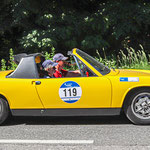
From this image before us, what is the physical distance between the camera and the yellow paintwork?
5.51 m

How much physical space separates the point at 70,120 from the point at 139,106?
1349 millimetres

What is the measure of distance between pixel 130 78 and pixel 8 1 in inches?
309

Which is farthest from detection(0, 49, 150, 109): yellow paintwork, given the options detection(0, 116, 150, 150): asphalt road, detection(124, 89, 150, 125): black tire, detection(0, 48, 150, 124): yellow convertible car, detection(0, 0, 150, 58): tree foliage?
detection(0, 0, 150, 58): tree foliage

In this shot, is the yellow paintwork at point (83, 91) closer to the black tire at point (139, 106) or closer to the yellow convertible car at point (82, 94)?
the yellow convertible car at point (82, 94)

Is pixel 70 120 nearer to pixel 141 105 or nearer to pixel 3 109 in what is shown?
pixel 3 109

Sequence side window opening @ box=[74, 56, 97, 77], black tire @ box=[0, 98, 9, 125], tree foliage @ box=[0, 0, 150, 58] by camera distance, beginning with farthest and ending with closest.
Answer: tree foliage @ box=[0, 0, 150, 58]
black tire @ box=[0, 98, 9, 125]
side window opening @ box=[74, 56, 97, 77]

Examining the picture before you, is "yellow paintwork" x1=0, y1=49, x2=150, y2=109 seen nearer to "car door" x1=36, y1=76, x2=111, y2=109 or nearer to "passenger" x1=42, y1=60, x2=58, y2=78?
"car door" x1=36, y1=76, x2=111, y2=109

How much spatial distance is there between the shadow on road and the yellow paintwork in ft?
1.46

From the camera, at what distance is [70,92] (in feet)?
18.1

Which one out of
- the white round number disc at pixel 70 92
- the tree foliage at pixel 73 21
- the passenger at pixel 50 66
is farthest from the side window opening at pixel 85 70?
the tree foliage at pixel 73 21

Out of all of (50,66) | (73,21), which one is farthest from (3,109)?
(73,21)

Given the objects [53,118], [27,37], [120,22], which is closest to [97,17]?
[120,22]

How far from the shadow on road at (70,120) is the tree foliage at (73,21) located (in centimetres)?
566

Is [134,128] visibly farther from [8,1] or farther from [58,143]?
[8,1]
